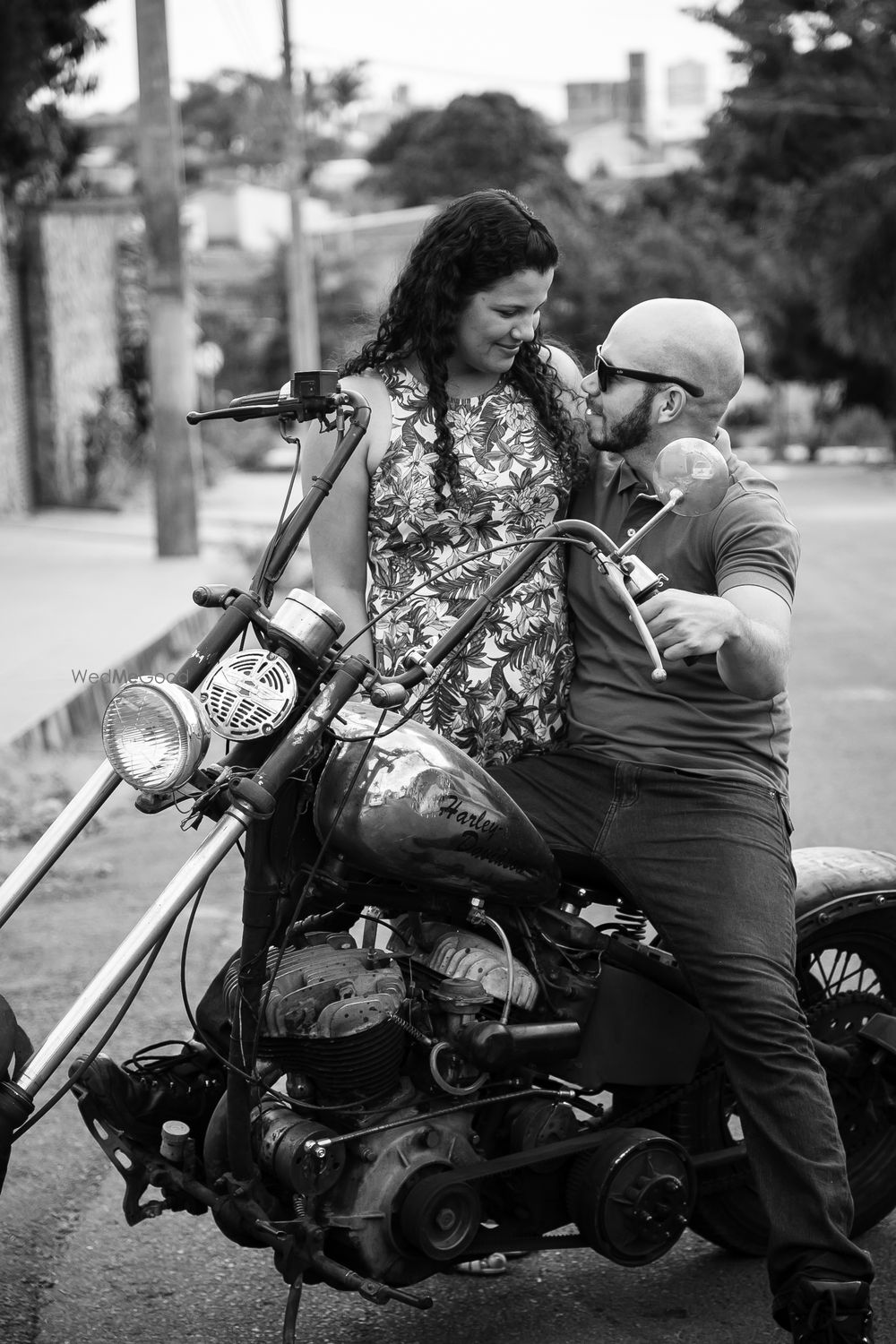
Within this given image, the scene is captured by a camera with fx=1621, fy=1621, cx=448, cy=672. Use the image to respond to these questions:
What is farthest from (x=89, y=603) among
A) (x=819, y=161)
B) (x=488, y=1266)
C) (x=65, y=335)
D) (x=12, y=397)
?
(x=819, y=161)

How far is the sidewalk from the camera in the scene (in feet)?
27.1

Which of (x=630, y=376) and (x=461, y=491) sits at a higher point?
(x=630, y=376)

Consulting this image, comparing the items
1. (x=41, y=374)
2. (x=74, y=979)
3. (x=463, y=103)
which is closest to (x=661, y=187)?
(x=463, y=103)

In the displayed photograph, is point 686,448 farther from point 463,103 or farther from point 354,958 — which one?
point 463,103

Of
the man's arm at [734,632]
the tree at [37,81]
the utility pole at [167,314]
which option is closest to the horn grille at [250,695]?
the man's arm at [734,632]

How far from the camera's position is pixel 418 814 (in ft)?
8.31

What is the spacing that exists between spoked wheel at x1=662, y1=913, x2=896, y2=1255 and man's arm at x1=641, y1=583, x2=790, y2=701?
69 centimetres

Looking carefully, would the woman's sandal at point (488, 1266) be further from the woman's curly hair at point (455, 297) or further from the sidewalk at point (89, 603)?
the woman's curly hair at point (455, 297)

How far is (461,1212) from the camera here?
2.63 metres

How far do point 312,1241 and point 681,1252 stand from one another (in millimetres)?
1048

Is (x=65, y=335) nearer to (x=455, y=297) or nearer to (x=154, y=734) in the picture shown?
(x=455, y=297)

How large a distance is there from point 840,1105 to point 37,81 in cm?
1877

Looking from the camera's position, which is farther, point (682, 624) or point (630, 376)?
point (630, 376)

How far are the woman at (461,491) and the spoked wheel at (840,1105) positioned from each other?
→ 2.46 feet
